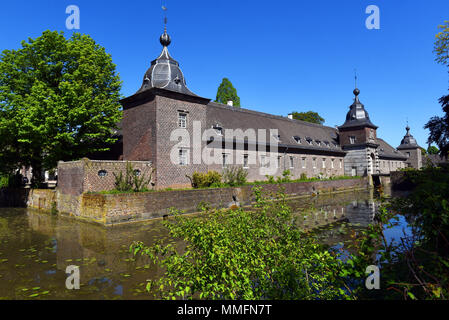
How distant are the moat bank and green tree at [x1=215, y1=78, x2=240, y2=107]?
25618 mm

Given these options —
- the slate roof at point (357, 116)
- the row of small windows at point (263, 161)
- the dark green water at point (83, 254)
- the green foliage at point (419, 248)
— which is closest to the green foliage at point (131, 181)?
the dark green water at point (83, 254)

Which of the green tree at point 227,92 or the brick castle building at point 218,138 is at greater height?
the green tree at point 227,92

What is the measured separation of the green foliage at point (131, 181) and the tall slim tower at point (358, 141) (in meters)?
31.4

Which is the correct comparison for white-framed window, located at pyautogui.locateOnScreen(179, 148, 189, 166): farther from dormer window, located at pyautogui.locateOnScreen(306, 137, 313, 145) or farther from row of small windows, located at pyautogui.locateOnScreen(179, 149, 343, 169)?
dormer window, located at pyautogui.locateOnScreen(306, 137, 313, 145)

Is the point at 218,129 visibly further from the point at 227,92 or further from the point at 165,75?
the point at 227,92

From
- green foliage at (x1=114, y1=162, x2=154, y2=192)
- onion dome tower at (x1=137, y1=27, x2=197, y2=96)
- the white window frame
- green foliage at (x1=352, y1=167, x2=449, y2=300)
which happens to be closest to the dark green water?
green foliage at (x1=352, y1=167, x2=449, y2=300)

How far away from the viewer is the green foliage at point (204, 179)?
65.2 ft

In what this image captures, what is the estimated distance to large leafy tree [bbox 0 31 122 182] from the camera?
56.9 feet

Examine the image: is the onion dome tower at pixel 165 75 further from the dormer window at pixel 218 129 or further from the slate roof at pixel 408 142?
the slate roof at pixel 408 142

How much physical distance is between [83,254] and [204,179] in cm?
1192

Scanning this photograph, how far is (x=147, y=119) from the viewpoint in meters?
19.4

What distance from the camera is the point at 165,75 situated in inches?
795
